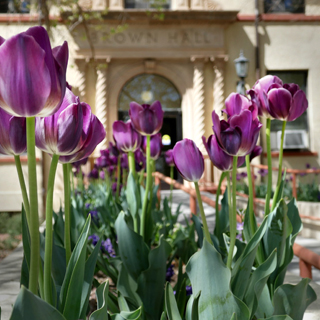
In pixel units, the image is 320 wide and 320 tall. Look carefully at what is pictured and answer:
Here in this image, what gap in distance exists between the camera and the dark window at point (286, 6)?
9656mm

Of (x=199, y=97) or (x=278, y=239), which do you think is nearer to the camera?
(x=278, y=239)

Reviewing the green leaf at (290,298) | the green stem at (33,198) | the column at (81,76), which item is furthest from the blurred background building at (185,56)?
the green stem at (33,198)

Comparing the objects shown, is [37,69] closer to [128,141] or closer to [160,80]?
[128,141]

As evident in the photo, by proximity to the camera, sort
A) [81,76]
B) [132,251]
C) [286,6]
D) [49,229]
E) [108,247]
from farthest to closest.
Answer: [286,6]
[81,76]
[108,247]
[132,251]
[49,229]

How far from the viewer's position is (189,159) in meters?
0.82

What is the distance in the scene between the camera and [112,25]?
8.80 metres

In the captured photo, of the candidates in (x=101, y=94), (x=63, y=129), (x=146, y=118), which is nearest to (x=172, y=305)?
(x=63, y=129)

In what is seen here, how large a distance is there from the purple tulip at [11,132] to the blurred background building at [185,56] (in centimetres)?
818

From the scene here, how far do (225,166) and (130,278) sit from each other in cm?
Result: 54

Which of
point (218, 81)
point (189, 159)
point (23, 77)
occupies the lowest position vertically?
point (189, 159)

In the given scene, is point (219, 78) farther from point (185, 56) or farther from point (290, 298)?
point (290, 298)

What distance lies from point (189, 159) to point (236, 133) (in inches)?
4.6

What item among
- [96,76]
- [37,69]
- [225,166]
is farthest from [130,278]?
[96,76]

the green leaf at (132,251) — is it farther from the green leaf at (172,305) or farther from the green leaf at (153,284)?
the green leaf at (172,305)
